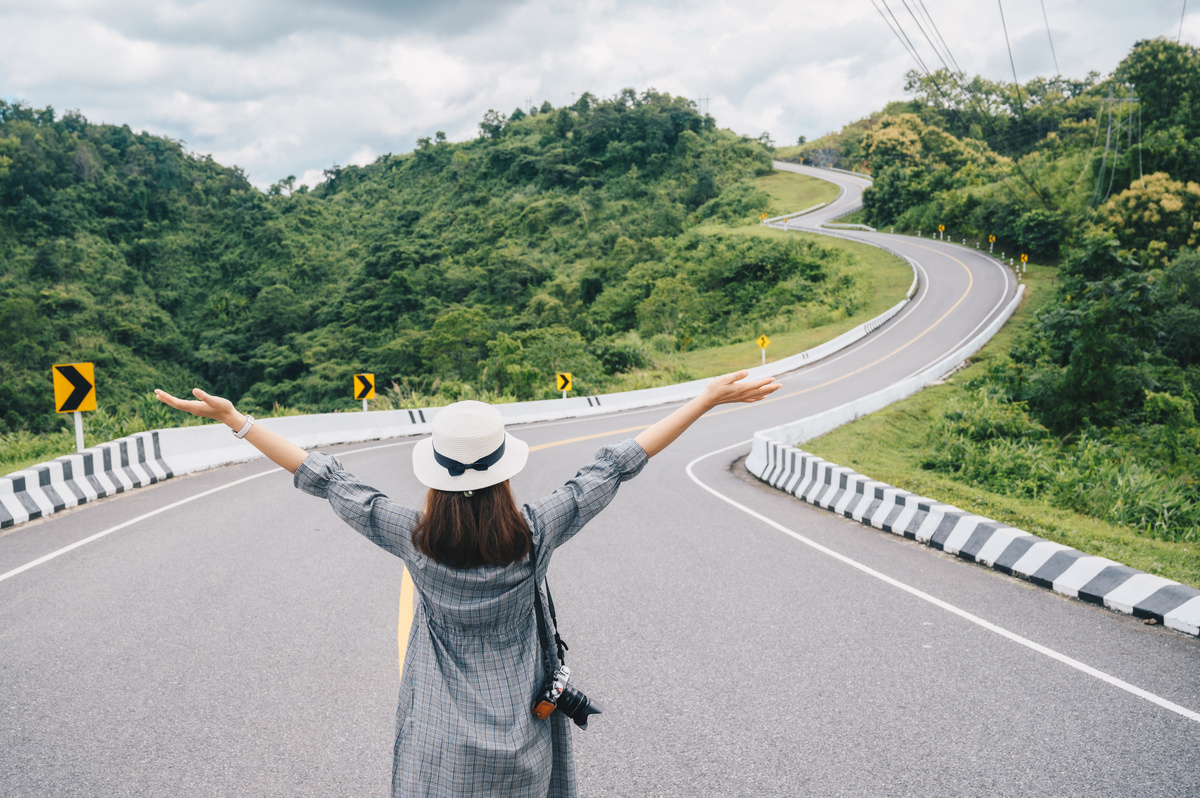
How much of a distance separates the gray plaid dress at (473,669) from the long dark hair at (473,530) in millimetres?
52

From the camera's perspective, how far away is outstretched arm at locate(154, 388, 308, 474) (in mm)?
2434

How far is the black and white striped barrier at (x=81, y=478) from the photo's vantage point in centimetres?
896

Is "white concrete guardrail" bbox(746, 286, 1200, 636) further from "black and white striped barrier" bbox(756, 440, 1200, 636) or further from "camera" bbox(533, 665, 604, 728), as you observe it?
"camera" bbox(533, 665, 604, 728)

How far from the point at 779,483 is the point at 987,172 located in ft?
192

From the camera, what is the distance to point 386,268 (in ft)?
192

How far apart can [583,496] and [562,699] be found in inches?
25.0

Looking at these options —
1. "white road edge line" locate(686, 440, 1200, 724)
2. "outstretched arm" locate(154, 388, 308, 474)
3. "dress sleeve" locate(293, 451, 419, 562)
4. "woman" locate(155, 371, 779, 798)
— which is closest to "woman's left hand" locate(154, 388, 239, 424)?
"outstretched arm" locate(154, 388, 308, 474)

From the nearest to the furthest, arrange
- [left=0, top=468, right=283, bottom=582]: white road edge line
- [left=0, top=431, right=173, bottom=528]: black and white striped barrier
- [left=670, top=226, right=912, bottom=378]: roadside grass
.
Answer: [left=0, top=468, right=283, bottom=582]: white road edge line < [left=0, top=431, right=173, bottom=528]: black and white striped barrier < [left=670, top=226, right=912, bottom=378]: roadside grass

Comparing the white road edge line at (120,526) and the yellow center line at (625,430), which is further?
the white road edge line at (120,526)

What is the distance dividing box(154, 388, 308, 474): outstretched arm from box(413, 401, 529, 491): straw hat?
22.1 inches

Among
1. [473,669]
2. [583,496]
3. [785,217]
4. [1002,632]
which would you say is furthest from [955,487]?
[785,217]

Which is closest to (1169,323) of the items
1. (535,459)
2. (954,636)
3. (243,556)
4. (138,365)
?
(535,459)

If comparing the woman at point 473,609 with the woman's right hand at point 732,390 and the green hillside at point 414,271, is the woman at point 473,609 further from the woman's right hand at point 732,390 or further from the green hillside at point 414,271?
the green hillside at point 414,271

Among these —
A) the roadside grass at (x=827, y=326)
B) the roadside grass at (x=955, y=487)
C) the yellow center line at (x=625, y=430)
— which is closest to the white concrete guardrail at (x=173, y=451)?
the yellow center line at (x=625, y=430)
